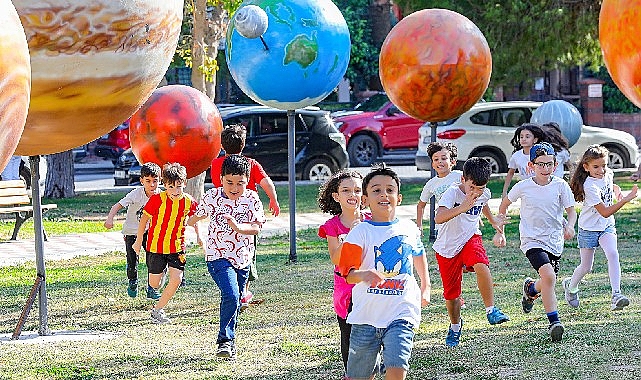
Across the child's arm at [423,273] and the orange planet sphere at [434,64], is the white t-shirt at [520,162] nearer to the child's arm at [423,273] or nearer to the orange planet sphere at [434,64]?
the orange planet sphere at [434,64]

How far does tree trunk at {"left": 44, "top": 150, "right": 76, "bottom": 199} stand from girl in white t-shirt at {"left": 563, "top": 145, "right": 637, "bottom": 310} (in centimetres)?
1405

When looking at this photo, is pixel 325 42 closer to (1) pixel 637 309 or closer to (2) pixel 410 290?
(1) pixel 637 309

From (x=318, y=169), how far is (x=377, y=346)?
1718 centimetres

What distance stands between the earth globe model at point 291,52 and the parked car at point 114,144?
1936 centimetres

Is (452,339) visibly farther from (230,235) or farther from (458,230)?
(230,235)

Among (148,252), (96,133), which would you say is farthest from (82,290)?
(96,133)

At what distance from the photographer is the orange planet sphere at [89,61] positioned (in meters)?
3.29

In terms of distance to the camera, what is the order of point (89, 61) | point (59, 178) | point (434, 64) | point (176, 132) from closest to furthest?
1. point (89, 61)
2. point (176, 132)
3. point (434, 64)
4. point (59, 178)

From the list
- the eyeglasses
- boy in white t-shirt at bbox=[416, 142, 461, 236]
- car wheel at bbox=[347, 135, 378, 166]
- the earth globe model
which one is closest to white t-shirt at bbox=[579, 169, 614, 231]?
the eyeglasses

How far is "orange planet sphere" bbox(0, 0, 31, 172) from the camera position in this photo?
94.4 inches

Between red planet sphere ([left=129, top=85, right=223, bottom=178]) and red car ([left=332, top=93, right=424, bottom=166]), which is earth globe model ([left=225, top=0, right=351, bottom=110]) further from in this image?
red car ([left=332, top=93, right=424, bottom=166])

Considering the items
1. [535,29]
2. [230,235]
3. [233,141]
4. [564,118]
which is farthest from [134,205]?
[535,29]

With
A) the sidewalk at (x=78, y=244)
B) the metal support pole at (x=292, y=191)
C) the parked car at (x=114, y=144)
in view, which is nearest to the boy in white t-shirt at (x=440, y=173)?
the metal support pole at (x=292, y=191)

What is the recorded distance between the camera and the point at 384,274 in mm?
5512
